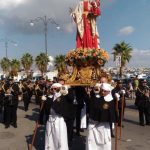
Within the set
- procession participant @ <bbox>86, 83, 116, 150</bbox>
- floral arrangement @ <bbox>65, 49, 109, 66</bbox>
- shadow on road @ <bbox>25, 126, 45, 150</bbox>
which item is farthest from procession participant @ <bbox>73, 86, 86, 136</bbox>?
procession participant @ <bbox>86, 83, 116, 150</bbox>

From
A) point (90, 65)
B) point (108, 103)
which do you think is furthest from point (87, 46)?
point (108, 103)

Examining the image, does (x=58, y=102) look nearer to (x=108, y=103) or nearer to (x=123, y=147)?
(x=108, y=103)

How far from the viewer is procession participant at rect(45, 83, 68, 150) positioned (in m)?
8.32

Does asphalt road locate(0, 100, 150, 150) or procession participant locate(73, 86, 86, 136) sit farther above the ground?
procession participant locate(73, 86, 86, 136)

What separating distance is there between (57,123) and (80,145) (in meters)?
1.79

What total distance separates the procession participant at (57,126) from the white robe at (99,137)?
71 centimetres

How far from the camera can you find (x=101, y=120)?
7.75 meters

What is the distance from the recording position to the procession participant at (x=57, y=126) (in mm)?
8320

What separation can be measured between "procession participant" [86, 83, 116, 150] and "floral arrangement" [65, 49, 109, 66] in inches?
138

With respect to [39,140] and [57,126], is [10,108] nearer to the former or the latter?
[39,140]

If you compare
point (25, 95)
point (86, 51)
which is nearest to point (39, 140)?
point (86, 51)

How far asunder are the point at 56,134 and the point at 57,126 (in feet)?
0.60

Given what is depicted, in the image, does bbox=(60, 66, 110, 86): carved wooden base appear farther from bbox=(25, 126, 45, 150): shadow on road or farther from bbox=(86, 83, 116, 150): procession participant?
bbox=(86, 83, 116, 150): procession participant

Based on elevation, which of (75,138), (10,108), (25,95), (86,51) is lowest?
(75,138)
